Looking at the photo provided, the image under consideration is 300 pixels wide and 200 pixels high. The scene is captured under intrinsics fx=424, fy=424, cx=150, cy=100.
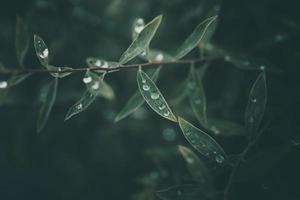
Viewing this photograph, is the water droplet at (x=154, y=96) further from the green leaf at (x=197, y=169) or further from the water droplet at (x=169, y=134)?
the water droplet at (x=169, y=134)

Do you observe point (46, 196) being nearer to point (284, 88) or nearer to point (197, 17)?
point (197, 17)

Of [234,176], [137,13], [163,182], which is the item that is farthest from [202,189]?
[137,13]

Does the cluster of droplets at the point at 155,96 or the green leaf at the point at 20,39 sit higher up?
the green leaf at the point at 20,39

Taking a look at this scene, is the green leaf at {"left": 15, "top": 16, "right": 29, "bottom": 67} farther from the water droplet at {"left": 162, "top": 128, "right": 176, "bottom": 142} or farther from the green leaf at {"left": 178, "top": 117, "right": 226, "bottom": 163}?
the water droplet at {"left": 162, "top": 128, "right": 176, "bottom": 142}

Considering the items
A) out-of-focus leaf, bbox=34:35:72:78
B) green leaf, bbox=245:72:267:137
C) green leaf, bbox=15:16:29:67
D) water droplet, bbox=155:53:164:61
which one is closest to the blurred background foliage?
water droplet, bbox=155:53:164:61

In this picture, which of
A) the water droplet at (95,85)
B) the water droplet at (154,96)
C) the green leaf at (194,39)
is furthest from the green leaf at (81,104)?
the green leaf at (194,39)

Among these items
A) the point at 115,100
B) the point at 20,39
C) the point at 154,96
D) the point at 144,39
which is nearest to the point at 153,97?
the point at 154,96
